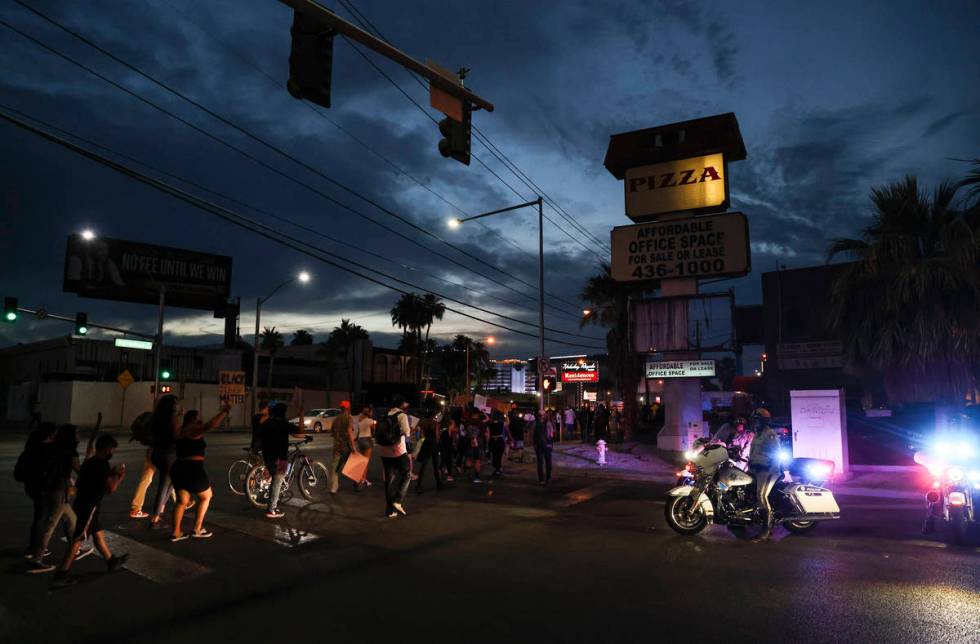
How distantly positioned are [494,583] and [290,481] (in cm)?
718

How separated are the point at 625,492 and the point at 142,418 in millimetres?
9463

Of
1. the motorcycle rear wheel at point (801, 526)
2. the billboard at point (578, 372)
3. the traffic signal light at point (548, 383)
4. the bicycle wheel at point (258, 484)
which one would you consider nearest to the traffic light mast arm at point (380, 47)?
the bicycle wheel at point (258, 484)

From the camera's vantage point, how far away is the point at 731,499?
888 centimetres

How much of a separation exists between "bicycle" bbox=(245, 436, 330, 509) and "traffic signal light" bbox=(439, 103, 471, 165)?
5.34m

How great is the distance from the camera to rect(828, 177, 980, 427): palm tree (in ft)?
46.9

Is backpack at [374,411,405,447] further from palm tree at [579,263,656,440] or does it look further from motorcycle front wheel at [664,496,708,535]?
palm tree at [579,263,656,440]

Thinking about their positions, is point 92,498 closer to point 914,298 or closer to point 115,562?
point 115,562

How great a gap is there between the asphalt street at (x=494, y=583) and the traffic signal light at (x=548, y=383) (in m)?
11.3

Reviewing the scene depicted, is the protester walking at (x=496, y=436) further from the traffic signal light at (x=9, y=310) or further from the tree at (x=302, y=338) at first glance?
the tree at (x=302, y=338)

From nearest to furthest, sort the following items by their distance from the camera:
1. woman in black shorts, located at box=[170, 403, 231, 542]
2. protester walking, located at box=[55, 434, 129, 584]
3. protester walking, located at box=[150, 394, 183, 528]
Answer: protester walking, located at box=[55, 434, 129, 584] < woman in black shorts, located at box=[170, 403, 231, 542] < protester walking, located at box=[150, 394, 183, 528]

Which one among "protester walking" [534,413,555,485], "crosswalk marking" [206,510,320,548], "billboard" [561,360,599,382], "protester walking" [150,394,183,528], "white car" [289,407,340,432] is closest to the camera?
"crosswalk marking" [206,510,320,548]

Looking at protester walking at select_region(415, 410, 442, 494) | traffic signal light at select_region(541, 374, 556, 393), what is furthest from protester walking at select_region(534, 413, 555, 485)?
traffic signal light at select_region(541, 374, 556, 393)

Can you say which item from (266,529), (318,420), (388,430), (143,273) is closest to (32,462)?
(266,529)

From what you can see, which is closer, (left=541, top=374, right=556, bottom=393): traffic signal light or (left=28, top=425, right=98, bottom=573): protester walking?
(left=28, top=425, right=98, bottom=573): protester walking
